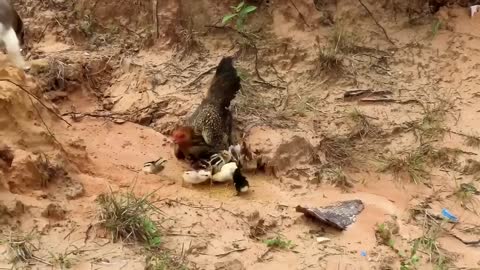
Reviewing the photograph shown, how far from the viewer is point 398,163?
205 inches

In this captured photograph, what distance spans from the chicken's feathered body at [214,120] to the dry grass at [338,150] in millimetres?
688

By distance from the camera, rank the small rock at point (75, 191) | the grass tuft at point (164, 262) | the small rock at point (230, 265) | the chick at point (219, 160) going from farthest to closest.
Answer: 1. the chick at point (219, 160)
2. the small rock at point (75, 191)
3. the small rock at point (230, 265)
4. the grass tuft at point (164, 262)

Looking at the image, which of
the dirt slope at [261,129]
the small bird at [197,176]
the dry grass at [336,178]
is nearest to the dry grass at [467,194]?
the dirt slope at [261,129]

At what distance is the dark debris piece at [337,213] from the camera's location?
448 cm

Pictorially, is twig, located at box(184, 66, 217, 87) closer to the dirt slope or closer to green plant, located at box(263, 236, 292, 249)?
the dirt slope

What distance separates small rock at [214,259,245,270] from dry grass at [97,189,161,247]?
0.34 m

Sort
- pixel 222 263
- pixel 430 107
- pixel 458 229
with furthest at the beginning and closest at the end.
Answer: pixel 430 107 < pixel 458 229 < pixel 222 263

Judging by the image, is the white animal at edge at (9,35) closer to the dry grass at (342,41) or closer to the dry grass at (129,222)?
the dry grass at (129,222)

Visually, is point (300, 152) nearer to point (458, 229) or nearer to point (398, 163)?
point (398, 163)

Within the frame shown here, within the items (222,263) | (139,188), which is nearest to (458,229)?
(222,263)

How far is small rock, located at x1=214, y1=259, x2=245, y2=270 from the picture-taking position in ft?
12.8

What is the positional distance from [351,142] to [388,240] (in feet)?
3.88

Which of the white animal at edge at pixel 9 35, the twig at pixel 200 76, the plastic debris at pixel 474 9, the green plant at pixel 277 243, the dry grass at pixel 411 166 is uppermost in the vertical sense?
the white animal at edge at pixel 9 35

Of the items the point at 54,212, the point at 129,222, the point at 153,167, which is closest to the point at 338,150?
the point at 153,167
